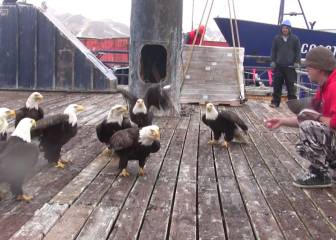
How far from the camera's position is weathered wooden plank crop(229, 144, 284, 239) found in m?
3.77

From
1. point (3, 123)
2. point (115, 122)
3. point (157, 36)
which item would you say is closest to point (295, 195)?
point (115, 122)

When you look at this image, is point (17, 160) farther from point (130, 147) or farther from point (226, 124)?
point (226, 124)

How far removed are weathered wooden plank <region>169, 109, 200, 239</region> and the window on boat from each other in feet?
12.4

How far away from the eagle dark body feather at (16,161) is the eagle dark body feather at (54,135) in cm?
104

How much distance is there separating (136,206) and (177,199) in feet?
1.38

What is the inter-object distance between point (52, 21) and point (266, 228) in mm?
10760

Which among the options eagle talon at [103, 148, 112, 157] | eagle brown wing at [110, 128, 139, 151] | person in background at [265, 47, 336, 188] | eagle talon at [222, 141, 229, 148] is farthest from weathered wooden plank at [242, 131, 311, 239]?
eagle talon at [103, 148, 112, 157]

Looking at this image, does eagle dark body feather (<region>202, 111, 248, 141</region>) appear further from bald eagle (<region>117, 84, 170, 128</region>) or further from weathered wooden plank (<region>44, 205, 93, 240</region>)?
weathered wooden plank (<region>44, 205, 93, 240</region>)

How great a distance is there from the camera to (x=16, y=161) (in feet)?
13.8

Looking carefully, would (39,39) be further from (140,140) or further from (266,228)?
(266,228)

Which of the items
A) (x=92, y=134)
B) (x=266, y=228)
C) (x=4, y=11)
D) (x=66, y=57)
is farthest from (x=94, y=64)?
(x=266, y=228)

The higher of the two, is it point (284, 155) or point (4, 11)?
point (4, 11)

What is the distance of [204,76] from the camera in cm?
1205

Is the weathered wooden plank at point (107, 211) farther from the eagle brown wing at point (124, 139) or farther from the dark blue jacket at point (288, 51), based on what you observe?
the dark blue jacket at point (288, 51)
